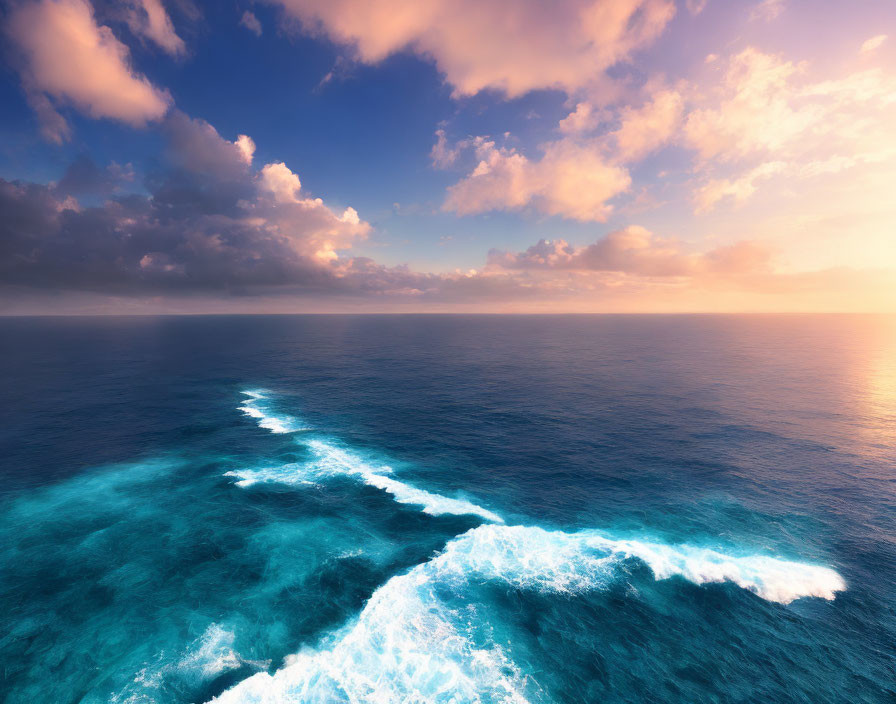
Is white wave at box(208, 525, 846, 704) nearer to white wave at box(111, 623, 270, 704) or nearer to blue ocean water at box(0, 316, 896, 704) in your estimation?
blue ocean water at box(0, 316, 896, 704)

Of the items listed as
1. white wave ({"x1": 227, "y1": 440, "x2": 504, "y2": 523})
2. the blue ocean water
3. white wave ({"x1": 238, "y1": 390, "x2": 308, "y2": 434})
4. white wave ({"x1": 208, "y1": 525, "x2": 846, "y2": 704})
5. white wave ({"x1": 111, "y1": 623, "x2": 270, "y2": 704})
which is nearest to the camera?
white wave ({"x1": 111, "y1": 623, "x2": 270, "y2": 704})

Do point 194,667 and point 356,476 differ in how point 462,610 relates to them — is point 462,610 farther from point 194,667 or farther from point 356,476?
point 356,476

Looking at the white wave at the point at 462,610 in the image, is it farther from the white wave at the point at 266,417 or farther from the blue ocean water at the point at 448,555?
the white wave at the point at 266,417

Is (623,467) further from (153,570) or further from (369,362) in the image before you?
(369,362)

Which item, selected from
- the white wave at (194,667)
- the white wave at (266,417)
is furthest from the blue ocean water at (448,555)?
the white wave at (266,417)

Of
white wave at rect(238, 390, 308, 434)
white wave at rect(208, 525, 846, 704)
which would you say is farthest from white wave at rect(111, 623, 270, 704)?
white wave at rect(238, 390, 308, 434)

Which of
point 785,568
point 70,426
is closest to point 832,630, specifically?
point 785,568
